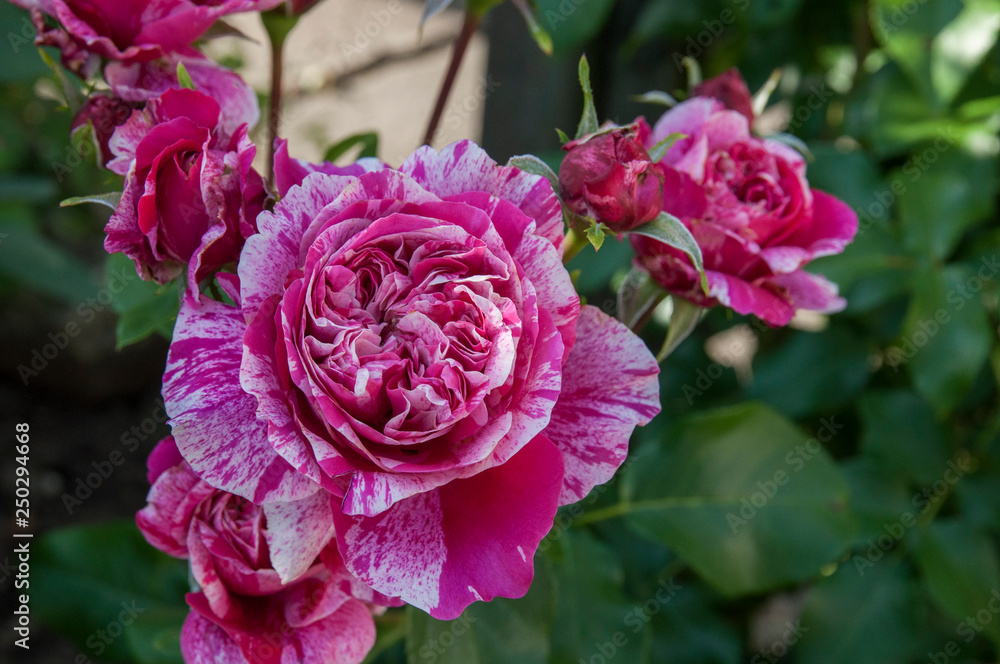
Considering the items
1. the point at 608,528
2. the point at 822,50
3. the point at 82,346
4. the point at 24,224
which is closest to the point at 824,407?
the point at 608,528

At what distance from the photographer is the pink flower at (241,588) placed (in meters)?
0.40

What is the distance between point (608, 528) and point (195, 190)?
0.74m

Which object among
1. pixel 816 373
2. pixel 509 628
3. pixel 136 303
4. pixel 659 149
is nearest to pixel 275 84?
pixel 136 303

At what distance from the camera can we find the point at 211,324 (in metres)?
0.36

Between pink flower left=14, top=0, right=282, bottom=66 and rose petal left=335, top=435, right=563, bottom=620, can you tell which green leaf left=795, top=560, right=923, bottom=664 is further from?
pink flower left=14, top=0, right=282, bottom=66

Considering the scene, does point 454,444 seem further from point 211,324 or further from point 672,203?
point 672,203

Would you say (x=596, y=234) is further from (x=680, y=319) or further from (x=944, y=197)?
(x=944, y=197)

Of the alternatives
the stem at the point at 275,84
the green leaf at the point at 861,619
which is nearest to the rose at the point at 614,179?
the stem at the point at 275,84

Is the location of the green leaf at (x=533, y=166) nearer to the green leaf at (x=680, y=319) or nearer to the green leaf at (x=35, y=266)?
the green leaf at (x=680, y=319)

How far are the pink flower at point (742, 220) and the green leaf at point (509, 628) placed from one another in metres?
0.23

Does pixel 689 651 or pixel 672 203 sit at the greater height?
pixel 672 203

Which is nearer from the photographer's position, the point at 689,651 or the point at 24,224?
the point at 689,651

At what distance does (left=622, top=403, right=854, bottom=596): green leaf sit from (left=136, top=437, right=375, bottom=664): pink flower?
411mm

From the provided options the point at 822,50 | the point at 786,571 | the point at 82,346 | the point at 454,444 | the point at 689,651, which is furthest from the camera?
the point at 82,346
